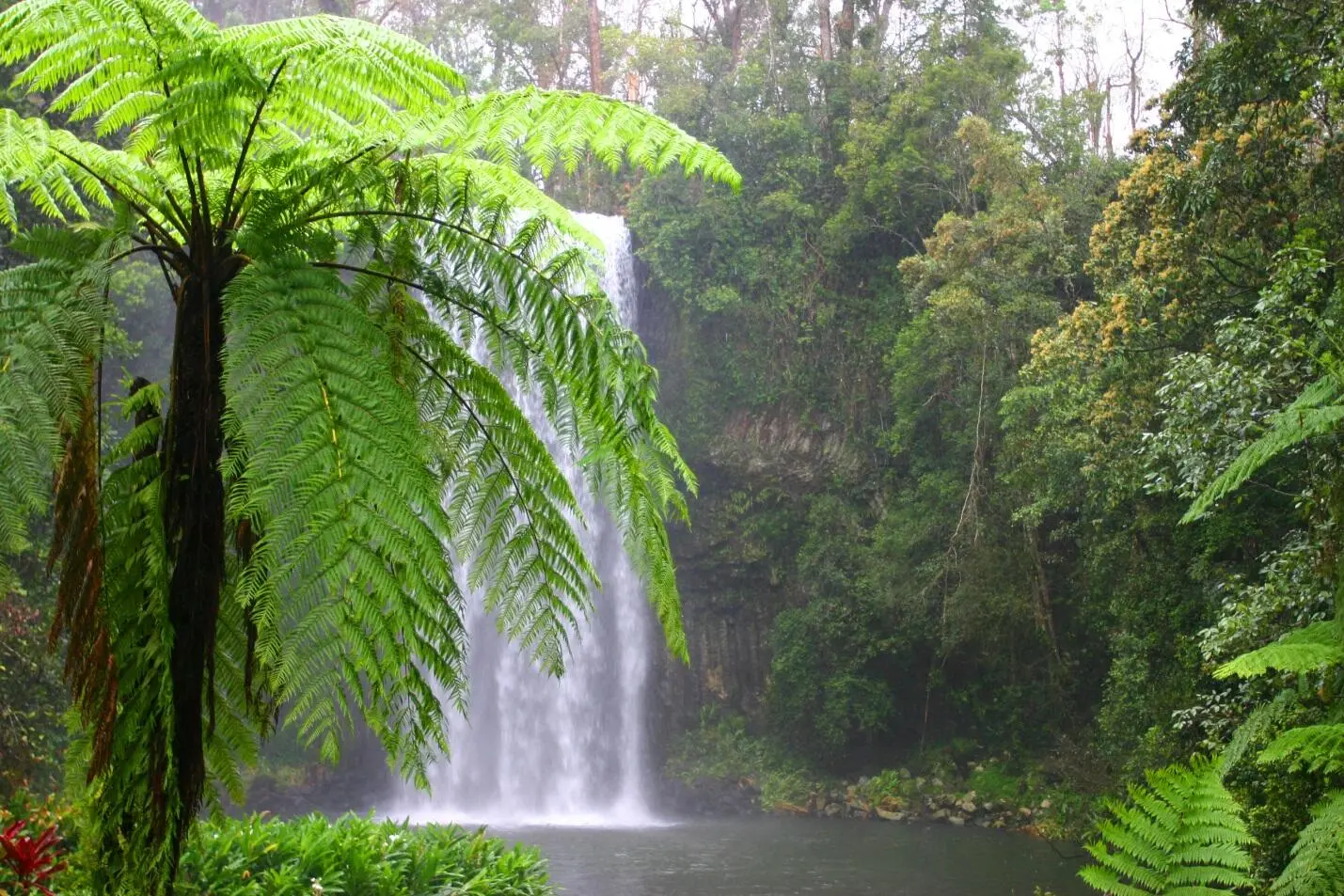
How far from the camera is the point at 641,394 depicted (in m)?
2.93

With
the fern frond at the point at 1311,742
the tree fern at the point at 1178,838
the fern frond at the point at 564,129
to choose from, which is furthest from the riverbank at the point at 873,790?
the fern frond at the point at 564,129

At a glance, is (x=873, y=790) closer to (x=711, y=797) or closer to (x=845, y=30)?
(x=711, y=797)

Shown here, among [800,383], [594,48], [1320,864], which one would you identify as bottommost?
[1320,864]

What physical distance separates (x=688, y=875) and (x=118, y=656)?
10.7 metres

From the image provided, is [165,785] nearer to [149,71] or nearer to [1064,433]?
[149,71]

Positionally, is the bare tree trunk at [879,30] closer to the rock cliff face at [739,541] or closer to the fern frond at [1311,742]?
the rock cliff face at [739,541]

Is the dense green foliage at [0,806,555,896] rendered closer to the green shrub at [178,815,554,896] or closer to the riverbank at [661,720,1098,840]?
the green shrub at [178,815,554,896]

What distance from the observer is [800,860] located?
43.5 ft

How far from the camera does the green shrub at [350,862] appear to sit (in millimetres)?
5973

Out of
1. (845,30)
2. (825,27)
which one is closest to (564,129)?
(845,30)

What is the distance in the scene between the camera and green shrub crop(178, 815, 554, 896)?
19.6 ft

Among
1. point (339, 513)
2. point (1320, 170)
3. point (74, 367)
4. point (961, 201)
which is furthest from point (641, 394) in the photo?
point (961, 201)

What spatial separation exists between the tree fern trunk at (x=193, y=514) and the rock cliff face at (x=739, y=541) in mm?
17651

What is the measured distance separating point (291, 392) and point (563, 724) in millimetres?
17247
